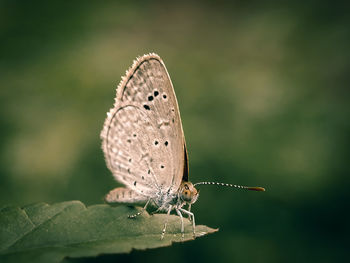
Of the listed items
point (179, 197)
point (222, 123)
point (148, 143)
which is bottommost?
point (179, 197)

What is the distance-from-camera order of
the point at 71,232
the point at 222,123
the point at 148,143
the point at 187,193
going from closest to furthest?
the point at 71,232 < the point at 187,193 < the point at 148,143 < the point at 222,123

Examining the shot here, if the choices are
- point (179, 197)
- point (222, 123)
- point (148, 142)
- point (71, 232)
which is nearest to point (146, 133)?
point (148, 142)

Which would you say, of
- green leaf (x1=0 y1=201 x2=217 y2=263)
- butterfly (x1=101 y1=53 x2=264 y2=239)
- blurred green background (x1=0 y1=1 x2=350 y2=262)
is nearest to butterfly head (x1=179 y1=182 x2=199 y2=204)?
butterfly (x1=101 y1=53 x2=264 y2=239)

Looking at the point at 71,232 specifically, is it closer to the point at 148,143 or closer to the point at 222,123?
the point at 148,143

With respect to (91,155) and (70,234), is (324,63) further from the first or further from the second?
(70,234)

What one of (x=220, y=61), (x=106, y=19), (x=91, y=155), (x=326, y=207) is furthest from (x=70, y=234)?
(x=106, y=19)

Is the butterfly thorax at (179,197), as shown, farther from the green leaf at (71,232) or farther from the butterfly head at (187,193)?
the green leaf at (71,232)

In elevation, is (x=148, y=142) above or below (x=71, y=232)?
above
